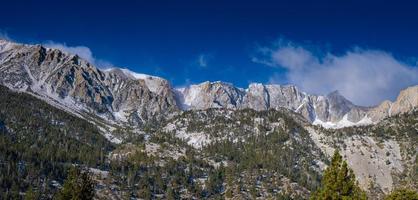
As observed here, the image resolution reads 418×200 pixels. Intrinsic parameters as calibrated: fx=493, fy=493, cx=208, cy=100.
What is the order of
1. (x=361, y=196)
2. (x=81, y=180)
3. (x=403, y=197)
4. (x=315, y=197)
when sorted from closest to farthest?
(x=361, y=196) < (x=315, y=197) < (x=403, y=197) < (x=81, y=180)

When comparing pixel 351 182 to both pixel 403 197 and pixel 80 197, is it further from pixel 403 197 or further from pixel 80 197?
pixel 80 197

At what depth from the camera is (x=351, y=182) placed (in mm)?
55531

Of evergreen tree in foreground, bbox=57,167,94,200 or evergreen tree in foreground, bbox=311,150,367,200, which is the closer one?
evergreen tree in foreground, bbox=311,150,367,200

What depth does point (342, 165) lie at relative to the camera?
56156mm

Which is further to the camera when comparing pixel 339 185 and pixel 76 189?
pixel 76 189

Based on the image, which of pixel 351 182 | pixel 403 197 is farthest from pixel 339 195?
pixel 403 197

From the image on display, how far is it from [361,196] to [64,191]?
3727 centimetres

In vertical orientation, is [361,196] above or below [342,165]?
below

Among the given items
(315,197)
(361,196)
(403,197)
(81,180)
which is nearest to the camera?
(361,196)

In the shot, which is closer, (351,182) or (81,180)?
(351,182)

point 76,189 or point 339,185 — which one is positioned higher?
point 339,185

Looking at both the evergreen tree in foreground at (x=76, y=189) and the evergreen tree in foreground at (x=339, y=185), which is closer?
the evergreen tree in foreground at (x=339, y=185)

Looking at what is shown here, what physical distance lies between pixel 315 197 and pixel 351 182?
5.24 metres

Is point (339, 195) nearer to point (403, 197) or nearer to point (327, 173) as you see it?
point (327, 173)
